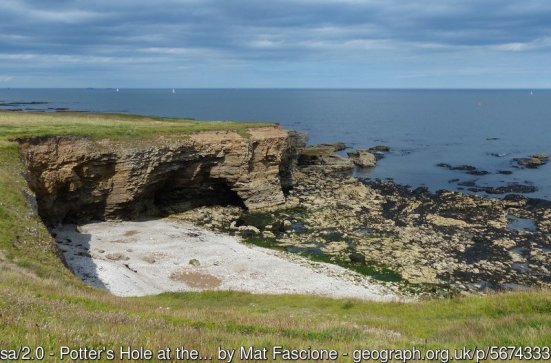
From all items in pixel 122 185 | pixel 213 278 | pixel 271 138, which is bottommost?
pixel 213 278

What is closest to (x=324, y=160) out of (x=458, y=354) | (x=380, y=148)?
(x=380, y=148)

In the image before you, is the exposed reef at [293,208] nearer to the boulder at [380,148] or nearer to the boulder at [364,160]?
the boulder at [364,160]

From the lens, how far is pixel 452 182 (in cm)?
7012

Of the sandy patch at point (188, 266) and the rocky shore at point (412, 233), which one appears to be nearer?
the sandy patch at point (188, 266)

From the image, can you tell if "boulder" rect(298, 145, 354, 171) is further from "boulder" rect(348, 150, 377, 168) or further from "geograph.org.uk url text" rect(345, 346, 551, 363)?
"geograph.org.uk url text" rect(345, 346, 551, 363)

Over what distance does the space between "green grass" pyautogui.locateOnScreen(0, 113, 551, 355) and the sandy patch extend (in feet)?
19.2

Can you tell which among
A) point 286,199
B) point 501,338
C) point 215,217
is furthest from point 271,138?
point 501,338

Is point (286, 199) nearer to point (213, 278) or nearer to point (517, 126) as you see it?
point (213, 278)

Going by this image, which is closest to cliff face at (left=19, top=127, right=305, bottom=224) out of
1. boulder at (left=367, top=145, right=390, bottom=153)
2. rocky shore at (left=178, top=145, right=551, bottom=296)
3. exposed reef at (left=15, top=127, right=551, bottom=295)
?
exposed reef at (left=15, top=127, right=551, bottom=295)

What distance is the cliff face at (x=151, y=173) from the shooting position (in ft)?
141

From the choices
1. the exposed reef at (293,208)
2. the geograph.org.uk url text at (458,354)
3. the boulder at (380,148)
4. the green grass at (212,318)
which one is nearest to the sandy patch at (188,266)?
the exposed reef at (293,208)

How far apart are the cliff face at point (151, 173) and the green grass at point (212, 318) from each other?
48.0 ft

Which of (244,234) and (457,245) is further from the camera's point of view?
(244,234)

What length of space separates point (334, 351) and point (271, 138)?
48.2 metres
